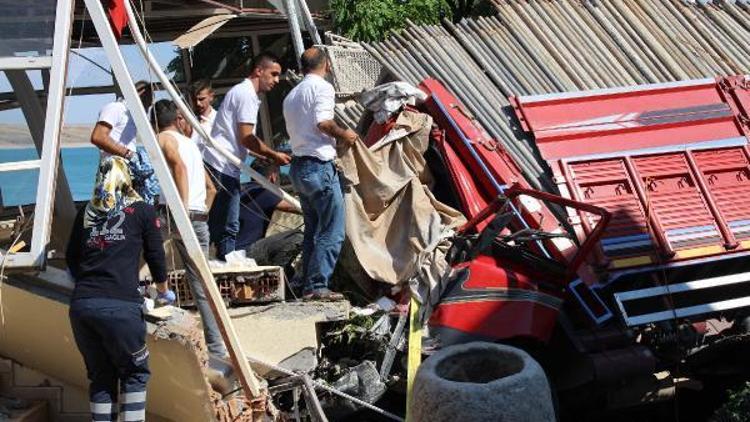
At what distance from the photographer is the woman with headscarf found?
492cm

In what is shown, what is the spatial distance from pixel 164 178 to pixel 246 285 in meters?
1.71

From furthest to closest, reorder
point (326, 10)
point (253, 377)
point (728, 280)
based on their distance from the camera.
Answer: point (326, 10)
point (728, 280)
point (253, 377)

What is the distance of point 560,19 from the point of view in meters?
9.12

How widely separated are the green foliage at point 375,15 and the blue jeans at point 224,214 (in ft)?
17.2

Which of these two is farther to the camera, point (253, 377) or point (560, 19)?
point (560, 19)

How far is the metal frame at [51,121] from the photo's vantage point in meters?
5.36

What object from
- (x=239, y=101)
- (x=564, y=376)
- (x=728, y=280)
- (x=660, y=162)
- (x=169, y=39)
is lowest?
(x=564, y=376)

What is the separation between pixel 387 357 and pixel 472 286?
66 cm

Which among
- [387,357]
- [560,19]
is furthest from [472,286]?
[560,19]

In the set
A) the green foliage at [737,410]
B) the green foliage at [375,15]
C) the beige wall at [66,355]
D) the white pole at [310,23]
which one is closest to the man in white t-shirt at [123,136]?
the beige wall at [66,355]

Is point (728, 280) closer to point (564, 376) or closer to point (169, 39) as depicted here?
point (564, 376)

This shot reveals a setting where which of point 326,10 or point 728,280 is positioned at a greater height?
point 326,10

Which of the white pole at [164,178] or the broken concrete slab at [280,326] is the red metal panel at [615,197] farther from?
the white pole at [164,178]

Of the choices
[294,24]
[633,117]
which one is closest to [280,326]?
[633,117]
